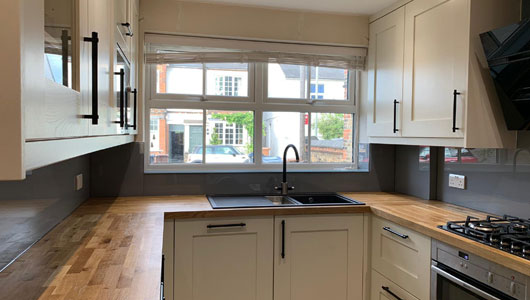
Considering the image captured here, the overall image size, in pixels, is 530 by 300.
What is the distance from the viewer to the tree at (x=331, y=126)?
10.3ft

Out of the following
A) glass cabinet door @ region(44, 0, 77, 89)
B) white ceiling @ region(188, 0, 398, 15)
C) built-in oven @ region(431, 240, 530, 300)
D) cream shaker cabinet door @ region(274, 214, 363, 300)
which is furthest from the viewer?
white ceiling @ region(188, 0, 398, 15)

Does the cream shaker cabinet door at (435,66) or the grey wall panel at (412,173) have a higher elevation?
the cream shaker cabinet door at (435,66)

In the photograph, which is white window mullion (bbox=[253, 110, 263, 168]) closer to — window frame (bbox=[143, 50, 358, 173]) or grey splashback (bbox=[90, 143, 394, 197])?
window frame (bbox=[143, 50, 358, 173])

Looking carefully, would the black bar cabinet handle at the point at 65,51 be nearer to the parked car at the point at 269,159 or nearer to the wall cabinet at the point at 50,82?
the wall cabinet at the point at 50,82

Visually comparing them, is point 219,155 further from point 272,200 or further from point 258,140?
point 272,200

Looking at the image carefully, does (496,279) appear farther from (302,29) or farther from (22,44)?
(302,29)

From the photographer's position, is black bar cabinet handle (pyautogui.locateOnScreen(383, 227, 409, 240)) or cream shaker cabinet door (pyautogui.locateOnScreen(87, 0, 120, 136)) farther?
black bar cabinet handle (pyautogui.locateOnScreen(383, 227, 409, 240))

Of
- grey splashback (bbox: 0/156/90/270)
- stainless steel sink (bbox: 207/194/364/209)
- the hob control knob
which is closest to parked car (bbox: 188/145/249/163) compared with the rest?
stainless steel sink (bbox: 207/194/364/209)

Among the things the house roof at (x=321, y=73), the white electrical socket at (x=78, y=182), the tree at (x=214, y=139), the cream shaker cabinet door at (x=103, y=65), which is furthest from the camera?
the house roof at (x=321, y=73)

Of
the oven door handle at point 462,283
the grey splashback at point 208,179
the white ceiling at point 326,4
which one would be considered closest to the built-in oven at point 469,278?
the oven door handle at point 462,283

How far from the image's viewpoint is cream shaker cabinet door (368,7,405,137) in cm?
260

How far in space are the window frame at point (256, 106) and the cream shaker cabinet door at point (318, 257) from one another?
69 centimetres

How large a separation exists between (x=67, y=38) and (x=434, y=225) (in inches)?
71.5

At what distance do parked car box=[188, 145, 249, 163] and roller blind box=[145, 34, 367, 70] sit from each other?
0.65 metres
